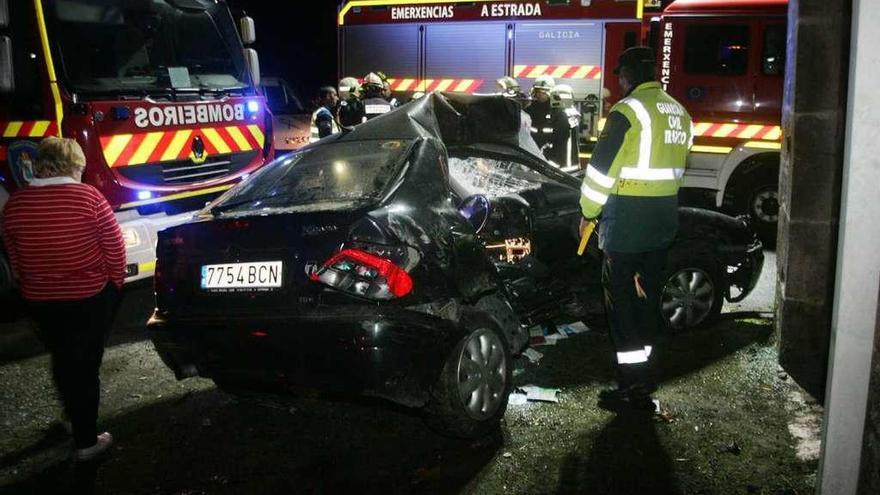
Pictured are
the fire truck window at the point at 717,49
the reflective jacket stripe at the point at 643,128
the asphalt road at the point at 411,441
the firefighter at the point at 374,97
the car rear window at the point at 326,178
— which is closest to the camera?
the asphalt road at the point at 411,441

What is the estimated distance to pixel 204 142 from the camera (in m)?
6.53

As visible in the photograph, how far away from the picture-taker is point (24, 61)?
212 inches

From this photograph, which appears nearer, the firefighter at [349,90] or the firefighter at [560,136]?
the firefighter at [560,136]

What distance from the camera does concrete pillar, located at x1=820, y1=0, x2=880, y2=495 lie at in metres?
2.13

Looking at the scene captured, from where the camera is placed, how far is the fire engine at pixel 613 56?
27.0ft

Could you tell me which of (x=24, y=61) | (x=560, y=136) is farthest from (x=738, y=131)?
(x=24, y=61)

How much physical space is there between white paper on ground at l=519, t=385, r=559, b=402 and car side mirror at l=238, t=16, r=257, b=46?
469 cm

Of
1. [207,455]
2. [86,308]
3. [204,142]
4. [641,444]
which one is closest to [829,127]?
[641,444]

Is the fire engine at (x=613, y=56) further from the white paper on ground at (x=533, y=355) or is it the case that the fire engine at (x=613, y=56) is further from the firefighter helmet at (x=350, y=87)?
the white paper on ground at (x=533, y=355)

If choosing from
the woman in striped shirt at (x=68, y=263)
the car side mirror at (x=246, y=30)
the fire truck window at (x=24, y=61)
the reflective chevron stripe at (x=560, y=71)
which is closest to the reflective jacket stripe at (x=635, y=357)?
the woman in striped shirt at (x=68, y=263)

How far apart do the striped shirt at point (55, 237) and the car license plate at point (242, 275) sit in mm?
549

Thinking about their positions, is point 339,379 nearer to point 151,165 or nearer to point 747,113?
point 151,165

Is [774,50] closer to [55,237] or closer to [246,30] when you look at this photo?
[246,30]

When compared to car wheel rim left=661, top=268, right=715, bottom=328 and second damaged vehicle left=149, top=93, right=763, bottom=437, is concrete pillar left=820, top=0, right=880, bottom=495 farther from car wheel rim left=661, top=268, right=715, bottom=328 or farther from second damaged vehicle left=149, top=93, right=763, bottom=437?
car wheel rim left=661, top=268, right=715, bottom=328
